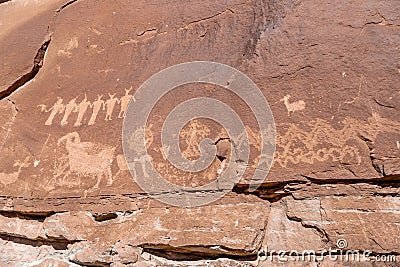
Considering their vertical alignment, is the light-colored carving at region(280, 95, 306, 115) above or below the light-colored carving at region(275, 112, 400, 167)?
above

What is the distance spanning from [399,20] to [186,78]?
869 millimetres

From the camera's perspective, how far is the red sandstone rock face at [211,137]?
5.36 feet

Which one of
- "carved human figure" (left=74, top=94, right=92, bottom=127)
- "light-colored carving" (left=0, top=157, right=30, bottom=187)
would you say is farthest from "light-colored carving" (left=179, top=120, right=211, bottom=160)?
"light-colored carving" (left=0, top=157, right=30, bottom=187)

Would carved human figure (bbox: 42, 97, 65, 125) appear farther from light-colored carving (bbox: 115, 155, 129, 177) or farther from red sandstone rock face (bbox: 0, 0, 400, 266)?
light-colored carving (bbox: 115, 155, 129, 177)

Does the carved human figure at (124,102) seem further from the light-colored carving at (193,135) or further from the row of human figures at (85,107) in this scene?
the light-colored carving at (193,135)

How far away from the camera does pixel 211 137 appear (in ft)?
5.98

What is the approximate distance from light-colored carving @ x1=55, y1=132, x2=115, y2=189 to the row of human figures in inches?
4.2

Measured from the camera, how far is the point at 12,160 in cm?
215

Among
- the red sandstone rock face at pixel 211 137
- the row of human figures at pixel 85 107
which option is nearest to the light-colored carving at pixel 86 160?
the red sandstone rock face at pixel 211 137
